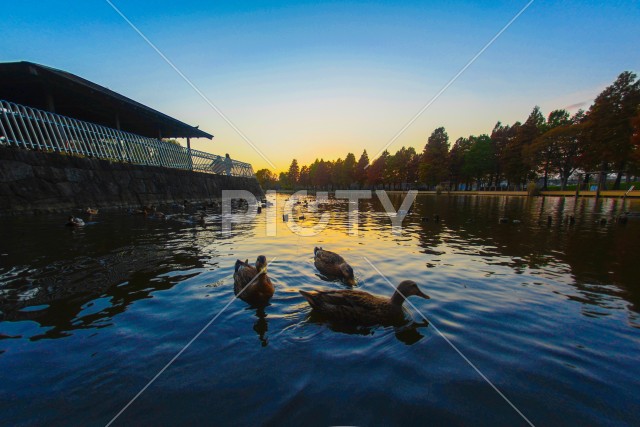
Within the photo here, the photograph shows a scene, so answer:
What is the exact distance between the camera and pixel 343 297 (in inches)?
186

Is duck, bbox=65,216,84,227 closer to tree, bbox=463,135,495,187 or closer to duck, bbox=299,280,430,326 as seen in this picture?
duck, bbox=299,280,430,326

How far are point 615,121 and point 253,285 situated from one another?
70125 mm

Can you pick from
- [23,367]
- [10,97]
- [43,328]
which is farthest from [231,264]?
[10,97]

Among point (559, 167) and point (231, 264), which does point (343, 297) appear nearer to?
point (231, 264)

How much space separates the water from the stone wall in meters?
11.8

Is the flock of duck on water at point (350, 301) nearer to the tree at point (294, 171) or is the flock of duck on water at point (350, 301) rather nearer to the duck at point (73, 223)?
the duck at point (73, 223)

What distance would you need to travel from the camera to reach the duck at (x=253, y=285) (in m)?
5.41

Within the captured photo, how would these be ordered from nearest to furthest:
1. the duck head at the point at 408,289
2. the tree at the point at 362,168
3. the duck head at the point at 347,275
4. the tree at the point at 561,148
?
the duck head at the point at 408,289
the duck head at the point at 347,275
the tree at the point at 561,148
the tree at the point at 362,168

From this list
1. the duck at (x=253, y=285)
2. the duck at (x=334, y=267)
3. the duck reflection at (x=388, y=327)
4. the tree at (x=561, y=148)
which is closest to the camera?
the duck reflection at (x=388, y=327)

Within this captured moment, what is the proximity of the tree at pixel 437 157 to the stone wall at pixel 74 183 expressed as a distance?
74.0 metres

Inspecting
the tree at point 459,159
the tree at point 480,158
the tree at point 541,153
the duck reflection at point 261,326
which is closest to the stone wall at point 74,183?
the duck reflection at point 261,326

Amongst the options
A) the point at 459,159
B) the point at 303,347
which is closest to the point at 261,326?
the point at 303,347

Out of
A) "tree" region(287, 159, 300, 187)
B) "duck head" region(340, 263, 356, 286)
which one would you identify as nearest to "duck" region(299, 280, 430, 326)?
"duck head" region(340, 263, 356, 286)

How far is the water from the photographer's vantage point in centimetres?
276
